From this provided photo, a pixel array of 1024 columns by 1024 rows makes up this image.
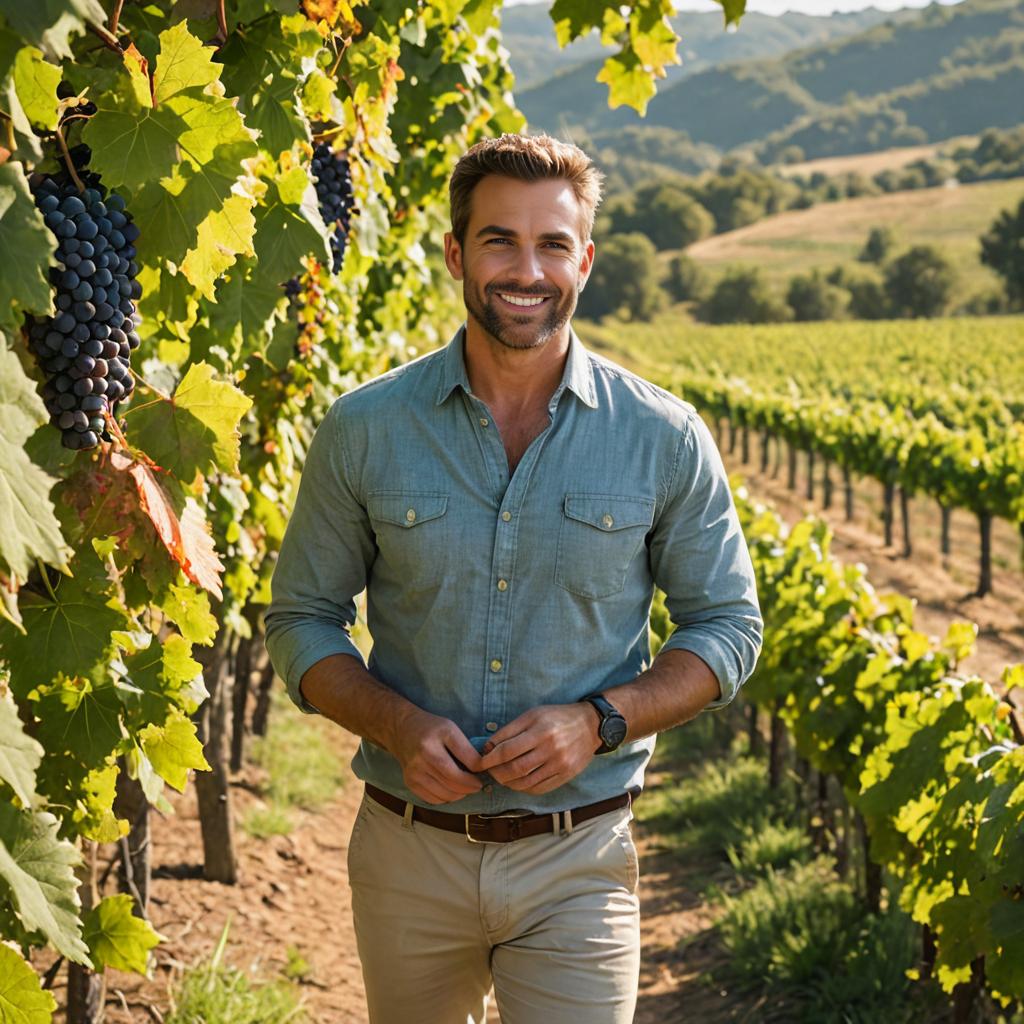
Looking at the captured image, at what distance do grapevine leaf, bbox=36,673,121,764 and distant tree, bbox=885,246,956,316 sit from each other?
75.8 m

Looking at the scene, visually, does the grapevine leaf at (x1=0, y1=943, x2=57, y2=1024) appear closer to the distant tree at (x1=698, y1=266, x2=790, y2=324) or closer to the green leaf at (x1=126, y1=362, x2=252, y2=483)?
the green leaf at (x1=126, y1=362, x2=252, y2=483)

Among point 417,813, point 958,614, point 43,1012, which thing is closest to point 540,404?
point 417,813

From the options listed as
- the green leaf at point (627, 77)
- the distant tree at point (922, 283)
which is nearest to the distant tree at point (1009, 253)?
the distant tree at point (922, 283)

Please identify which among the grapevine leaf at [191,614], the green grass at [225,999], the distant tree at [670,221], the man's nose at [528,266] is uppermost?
the distant tree at [670,221]

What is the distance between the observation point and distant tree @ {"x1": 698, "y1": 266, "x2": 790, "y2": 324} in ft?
252

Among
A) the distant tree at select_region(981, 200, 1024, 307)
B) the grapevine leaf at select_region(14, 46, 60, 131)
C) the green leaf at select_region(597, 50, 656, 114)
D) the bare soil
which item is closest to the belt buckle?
the grapevine leaf at select_region(14, 46, 60, 131)

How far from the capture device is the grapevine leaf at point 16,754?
1.34m

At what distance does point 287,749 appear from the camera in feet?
23.6

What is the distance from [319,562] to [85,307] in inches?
36.5

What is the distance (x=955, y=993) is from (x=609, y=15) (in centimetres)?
340

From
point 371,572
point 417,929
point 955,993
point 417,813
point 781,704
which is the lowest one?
point 955,993

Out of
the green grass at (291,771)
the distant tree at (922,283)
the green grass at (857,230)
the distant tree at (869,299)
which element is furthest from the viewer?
the green grass at (857,230)

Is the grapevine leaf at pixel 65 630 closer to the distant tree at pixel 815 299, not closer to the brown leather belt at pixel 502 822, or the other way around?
the brown leather belt at pixel 502 822

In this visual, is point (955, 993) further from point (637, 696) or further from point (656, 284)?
point (656, 284)
